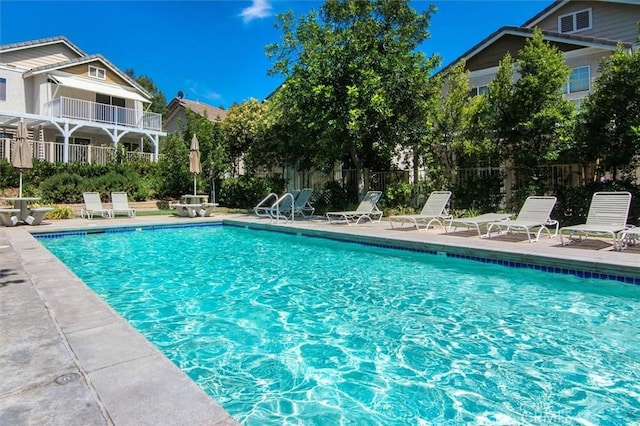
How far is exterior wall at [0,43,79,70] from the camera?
75.4 ft

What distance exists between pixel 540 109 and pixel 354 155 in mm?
6411

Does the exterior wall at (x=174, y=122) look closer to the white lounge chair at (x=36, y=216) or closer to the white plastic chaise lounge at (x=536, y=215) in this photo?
the white lounge chair at (x=36, y=216)

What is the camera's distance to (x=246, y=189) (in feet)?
65.9

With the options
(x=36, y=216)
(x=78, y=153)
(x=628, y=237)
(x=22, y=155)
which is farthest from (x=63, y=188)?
(x=628, y=237)

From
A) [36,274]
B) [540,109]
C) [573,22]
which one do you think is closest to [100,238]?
[36,274]

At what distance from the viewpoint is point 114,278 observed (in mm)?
6797

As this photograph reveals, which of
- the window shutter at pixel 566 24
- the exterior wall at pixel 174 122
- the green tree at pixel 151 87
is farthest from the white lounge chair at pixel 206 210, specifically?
the green tree at pixel 151 87

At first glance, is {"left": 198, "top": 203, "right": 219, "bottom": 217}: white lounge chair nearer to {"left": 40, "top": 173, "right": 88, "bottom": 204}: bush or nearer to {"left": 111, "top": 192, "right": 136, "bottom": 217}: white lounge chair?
{"left": 111, "top": 192, "right": 136, "bottom": 217}: white lounge chair

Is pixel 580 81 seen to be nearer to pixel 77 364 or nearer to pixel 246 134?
pixel 246 134

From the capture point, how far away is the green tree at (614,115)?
9.87 meters

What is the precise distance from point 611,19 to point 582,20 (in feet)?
3.89

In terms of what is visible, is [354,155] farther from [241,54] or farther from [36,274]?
[241,54]

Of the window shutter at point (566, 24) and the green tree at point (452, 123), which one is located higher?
the window shutter at point (566, 24)

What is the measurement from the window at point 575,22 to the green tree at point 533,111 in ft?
31.8
